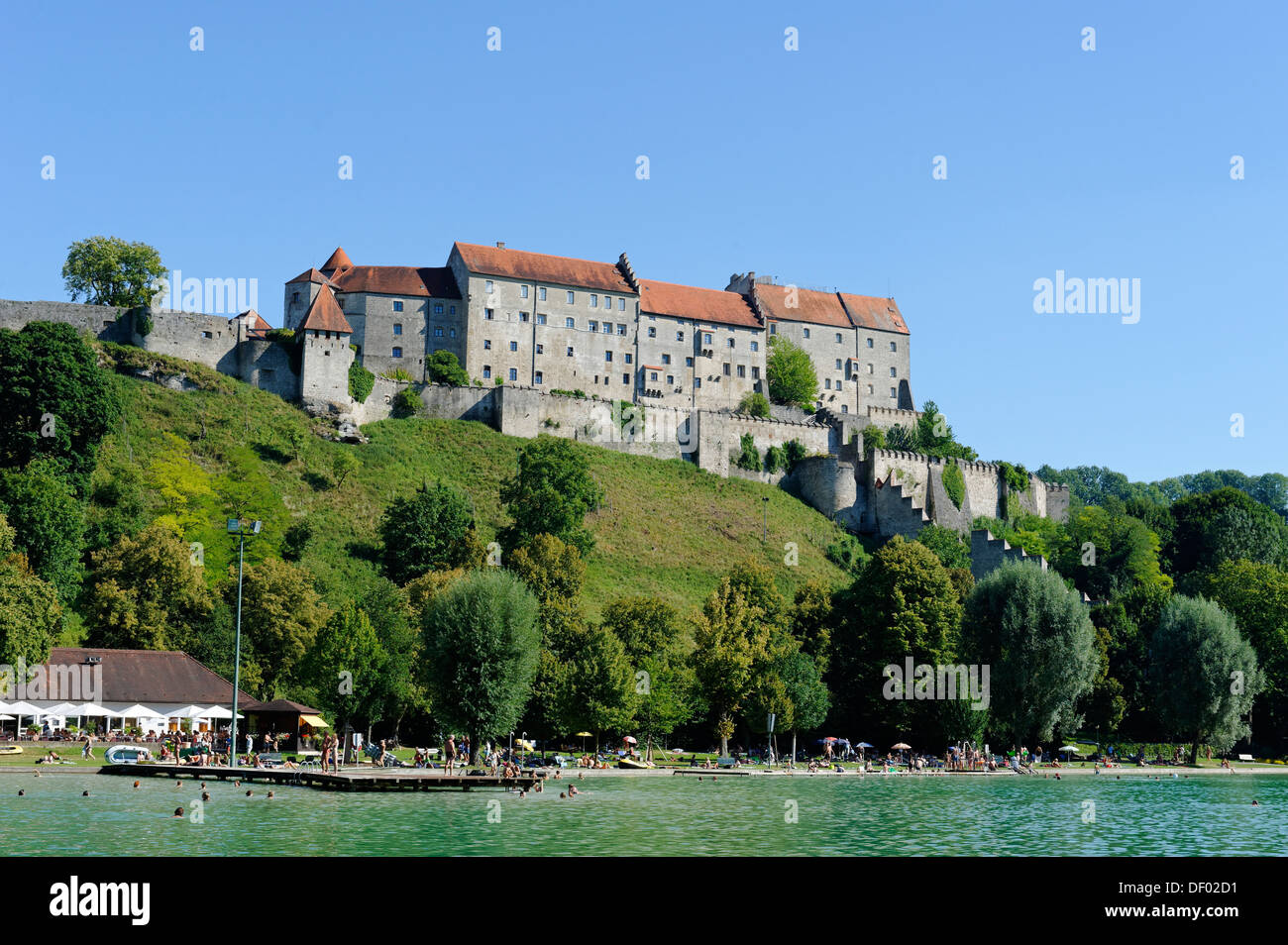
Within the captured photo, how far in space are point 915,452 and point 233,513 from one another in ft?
206

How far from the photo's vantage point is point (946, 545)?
10369cm

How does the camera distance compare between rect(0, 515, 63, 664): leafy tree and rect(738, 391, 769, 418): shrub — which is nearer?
rect(0, 515, 63, 664): leafy tree

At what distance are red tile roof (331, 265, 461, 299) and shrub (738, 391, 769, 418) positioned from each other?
29.2 metres

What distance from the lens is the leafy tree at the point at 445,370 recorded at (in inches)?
4345

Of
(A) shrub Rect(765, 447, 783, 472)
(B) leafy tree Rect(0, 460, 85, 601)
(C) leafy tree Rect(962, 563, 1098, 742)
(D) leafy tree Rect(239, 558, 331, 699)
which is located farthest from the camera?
(A) shrub Rect(765, 447, 783, 472)

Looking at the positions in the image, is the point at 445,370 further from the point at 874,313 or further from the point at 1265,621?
the point at 1265,621

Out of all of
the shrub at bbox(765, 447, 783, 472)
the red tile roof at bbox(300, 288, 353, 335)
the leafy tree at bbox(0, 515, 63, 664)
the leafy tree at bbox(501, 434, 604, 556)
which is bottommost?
the leafy tree at bbox(0, 515, 63, 664)

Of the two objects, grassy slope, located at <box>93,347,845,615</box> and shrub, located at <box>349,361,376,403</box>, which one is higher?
shrub, located at <box>349,361,376,403</box>

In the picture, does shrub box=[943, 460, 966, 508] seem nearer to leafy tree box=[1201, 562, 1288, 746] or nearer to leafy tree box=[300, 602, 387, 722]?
leafy tree box=[1201, 562, 1288, 746]

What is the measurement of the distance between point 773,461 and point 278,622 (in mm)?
56900

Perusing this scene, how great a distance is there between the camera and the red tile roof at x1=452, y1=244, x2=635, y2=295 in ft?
393

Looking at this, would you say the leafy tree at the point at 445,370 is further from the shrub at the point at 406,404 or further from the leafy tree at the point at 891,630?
the leafy tree at the point at 891,630

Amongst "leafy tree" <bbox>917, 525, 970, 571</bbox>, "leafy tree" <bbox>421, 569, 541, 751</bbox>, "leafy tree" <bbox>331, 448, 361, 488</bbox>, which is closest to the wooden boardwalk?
"leafy tree" <bbox>421, 569, 541, 751</bbox>

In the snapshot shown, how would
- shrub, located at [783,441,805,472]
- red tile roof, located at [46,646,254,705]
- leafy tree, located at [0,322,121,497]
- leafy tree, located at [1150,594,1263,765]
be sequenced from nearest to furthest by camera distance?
red tile roof, located at [46,646,254,705] < leafy tree, located at [1150,594,1263,765] < leafy tree, located at [0,322,121,497] < shrub, located at [783,441,805,472]
